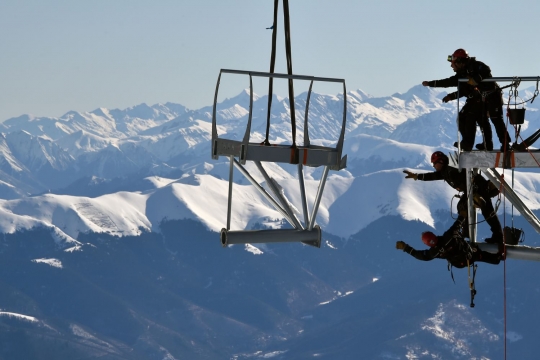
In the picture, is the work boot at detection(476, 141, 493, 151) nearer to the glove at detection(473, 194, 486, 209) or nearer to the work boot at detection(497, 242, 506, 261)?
the glove at detection(473, 194, 486, 209)

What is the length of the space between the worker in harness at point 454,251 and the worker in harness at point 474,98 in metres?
1.56

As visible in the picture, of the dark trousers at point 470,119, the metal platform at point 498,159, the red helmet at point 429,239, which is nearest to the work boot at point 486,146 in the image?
the dark trousers at point 470,119

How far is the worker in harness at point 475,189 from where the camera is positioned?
1902cm

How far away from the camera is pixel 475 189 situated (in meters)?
19.0

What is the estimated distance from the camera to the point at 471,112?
19.7m

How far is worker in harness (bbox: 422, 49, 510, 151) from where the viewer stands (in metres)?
18.9

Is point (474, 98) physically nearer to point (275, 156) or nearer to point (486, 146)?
point (486, 146)

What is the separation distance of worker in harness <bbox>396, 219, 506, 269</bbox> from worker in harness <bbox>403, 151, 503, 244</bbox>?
33 centimetres

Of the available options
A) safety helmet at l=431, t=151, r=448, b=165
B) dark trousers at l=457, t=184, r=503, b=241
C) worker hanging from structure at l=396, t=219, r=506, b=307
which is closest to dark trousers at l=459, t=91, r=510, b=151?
safety helmet at l=431, t=151, r=448, b=165

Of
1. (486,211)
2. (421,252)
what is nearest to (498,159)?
(486,211)

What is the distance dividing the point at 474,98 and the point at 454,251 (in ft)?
9.39

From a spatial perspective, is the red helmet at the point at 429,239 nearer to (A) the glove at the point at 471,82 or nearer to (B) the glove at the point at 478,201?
(B) the glove at the point at 478,201

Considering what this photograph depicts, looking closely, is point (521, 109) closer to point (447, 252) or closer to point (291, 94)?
point (447, 252)

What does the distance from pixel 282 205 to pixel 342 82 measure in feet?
10.1
